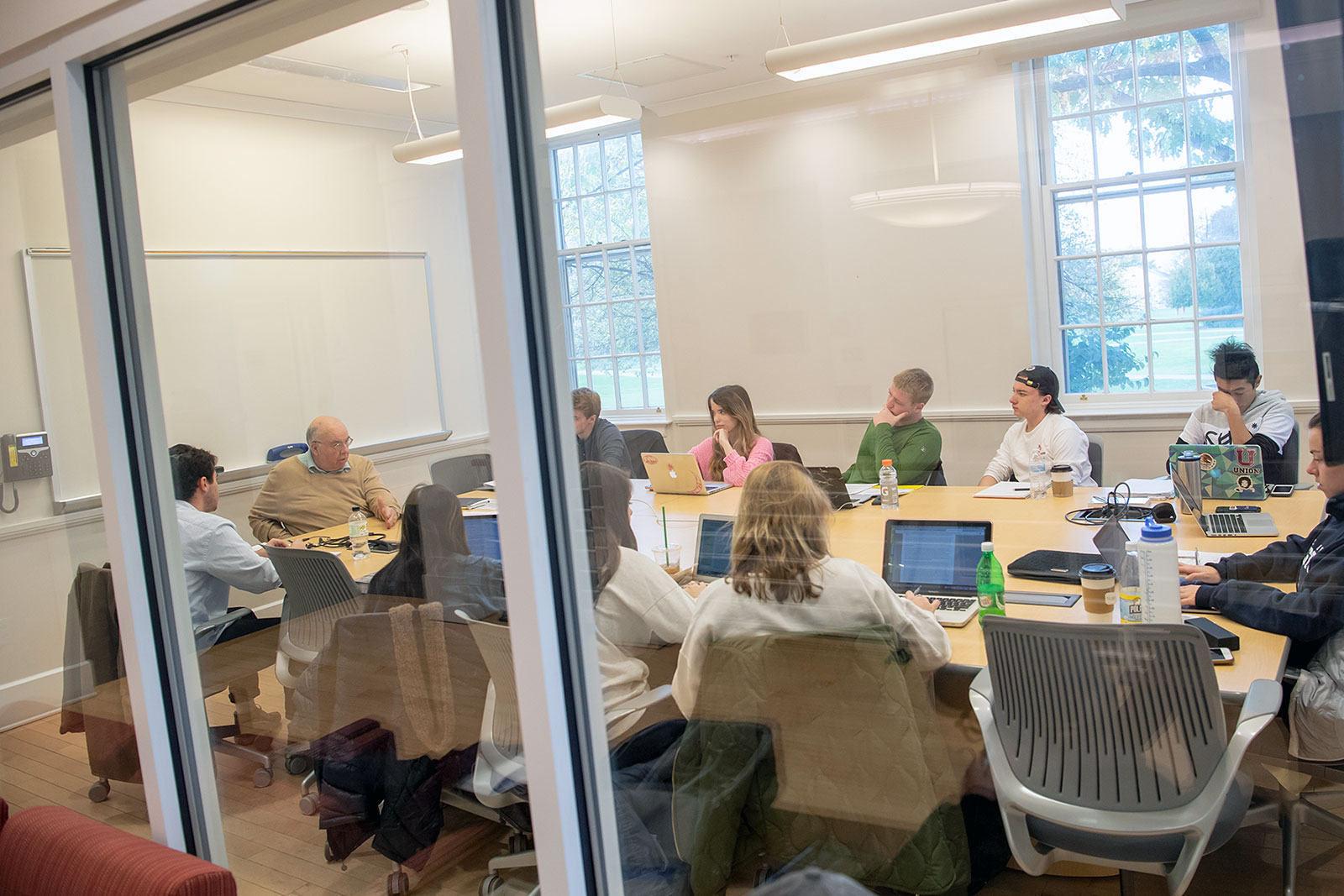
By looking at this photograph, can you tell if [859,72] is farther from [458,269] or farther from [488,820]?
[488,820]

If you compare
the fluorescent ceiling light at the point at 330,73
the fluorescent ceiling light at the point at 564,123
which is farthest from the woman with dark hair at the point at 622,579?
the fluorescent ceiling light at the point at 330,73

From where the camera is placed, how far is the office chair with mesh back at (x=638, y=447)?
176 cm

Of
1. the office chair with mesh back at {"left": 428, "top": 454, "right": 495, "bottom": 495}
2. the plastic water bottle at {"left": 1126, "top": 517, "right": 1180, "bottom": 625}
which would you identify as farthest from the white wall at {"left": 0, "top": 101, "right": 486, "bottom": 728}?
the plastic water bottle at {"left": 1126, "top": 517, "right": 1180, "bottom": 625}

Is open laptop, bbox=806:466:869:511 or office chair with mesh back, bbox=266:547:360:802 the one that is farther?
office chair with mesh back, bbox=266:547:360:802

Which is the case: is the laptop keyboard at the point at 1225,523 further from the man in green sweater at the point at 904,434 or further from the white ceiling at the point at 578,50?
the white ceiling at the point at 578,50

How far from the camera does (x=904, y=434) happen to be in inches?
71.6

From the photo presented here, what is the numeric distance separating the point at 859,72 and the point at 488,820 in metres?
1.68

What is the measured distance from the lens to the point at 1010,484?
6.52 ft

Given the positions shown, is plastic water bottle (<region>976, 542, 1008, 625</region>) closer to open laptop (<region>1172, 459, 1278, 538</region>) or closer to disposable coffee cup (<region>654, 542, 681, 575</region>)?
open laptop (<region>1172, 459, 1278, 538</region>)

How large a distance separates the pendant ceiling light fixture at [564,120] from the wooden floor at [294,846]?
1.32 m

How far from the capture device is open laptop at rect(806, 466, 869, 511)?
71.2 inches

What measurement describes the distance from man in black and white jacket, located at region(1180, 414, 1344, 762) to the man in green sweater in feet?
2.00

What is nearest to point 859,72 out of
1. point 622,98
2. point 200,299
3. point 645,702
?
point 622,98

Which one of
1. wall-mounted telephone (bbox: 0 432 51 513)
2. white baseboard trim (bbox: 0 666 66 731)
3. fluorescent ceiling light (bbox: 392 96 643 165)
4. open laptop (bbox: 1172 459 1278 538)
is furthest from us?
white baseboard trim (bbox: 0 666 66 731)
